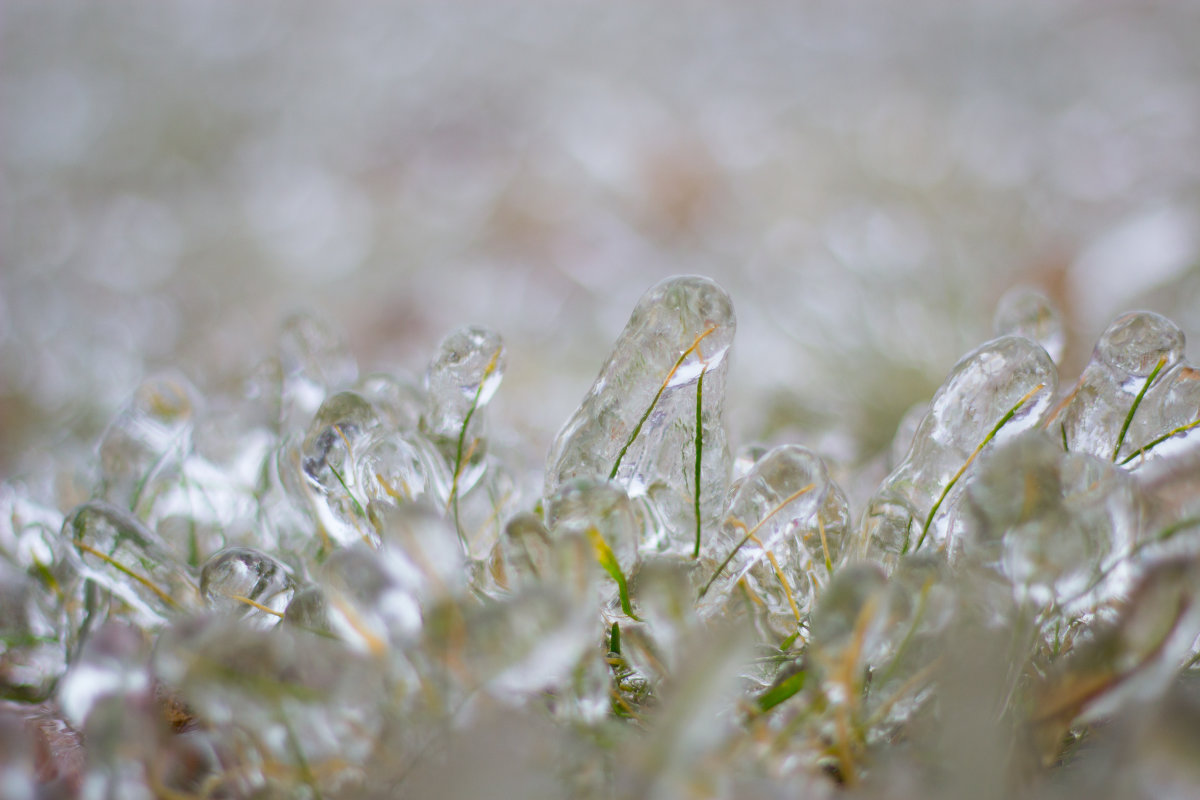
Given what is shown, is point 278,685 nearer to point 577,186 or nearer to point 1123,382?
point 1123,382

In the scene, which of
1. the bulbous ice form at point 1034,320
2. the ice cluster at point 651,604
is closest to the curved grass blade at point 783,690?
the ice cluster at point 651,604

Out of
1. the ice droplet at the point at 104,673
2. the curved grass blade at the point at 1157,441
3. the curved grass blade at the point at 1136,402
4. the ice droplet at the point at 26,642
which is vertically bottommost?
the curved grass blade at the point at 1157,441

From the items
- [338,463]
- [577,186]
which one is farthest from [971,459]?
[577,186]

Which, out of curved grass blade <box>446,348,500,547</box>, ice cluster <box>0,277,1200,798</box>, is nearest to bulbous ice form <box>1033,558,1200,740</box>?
ice cluster <box>0,277,1200,798</box>

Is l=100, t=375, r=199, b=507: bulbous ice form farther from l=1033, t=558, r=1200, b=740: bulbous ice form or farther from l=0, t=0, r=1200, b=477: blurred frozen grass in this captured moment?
l=1033, t=558, r=1200, b=740: bulbous ice form

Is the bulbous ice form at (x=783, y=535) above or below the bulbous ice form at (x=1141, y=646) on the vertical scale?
above

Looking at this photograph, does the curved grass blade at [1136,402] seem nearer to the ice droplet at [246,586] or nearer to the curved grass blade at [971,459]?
the curved grass blade at [971,459]
